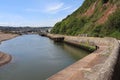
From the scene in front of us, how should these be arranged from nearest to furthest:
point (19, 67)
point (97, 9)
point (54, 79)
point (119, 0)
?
point (54, 79) → point (19, 67) → point (119, 0) → point (97, 9)

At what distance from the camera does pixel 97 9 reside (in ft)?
241

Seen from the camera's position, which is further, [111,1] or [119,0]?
[111,1]

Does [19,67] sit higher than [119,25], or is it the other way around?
[119,25]

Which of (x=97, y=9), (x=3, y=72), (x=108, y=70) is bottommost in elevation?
(x=3, y=72)

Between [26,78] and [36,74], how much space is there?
5.16ft

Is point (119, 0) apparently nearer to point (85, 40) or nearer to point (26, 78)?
point (85, 40)

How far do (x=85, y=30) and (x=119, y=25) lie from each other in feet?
69.0

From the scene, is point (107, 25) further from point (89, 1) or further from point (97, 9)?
point (89, 1)

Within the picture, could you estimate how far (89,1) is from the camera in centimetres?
9169

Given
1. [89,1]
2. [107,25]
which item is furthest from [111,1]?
[89,1]

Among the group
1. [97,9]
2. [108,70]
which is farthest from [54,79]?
[97,9]

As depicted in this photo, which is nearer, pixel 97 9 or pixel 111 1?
pixel 111 1

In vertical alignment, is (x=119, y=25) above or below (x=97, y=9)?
below

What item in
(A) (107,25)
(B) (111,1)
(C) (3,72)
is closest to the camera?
(C) (3,72)
